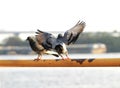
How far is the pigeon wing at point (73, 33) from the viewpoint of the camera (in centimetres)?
293

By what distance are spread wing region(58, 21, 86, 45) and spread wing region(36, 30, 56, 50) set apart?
5 cm

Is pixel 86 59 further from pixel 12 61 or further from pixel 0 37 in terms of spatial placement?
pixel 0 37

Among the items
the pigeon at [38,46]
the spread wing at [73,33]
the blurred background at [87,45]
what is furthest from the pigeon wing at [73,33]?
the blurred background at [87,45]

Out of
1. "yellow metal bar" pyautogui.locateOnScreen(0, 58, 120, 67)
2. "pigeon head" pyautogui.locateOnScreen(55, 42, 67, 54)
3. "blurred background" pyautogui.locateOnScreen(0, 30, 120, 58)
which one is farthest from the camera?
"blurred background" pyautogui.locateOnScreen(0, 30, 120, 58)

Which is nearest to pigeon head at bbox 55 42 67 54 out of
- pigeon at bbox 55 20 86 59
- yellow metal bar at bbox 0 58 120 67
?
pigeon at bbox 55 20 86 59

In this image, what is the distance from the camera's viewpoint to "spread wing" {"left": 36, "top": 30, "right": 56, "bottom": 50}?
2926 mm

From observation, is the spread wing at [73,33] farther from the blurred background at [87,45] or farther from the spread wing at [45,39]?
the blurred background at [87,45]

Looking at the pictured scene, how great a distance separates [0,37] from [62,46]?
980 centimetres

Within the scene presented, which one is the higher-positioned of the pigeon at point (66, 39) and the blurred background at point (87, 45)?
the pigeon at point (66, 39)

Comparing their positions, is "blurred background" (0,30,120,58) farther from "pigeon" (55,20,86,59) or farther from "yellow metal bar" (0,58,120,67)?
"yellow metal bar" (0,58,120,67)

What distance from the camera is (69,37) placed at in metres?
2.93

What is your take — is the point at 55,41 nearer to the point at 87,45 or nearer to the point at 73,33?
the point at 73,33

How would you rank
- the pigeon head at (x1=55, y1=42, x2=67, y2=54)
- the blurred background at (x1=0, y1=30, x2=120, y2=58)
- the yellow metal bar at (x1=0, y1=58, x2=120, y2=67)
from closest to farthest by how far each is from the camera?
the yellow metal bar at (x1=0, y1=58, x2=120, y2=67)
the pigeon head at (x1=55, y1=42, x2=67, y2=54)
the blurred background at (x1=0, y1=30, x2=120, y2=58)
